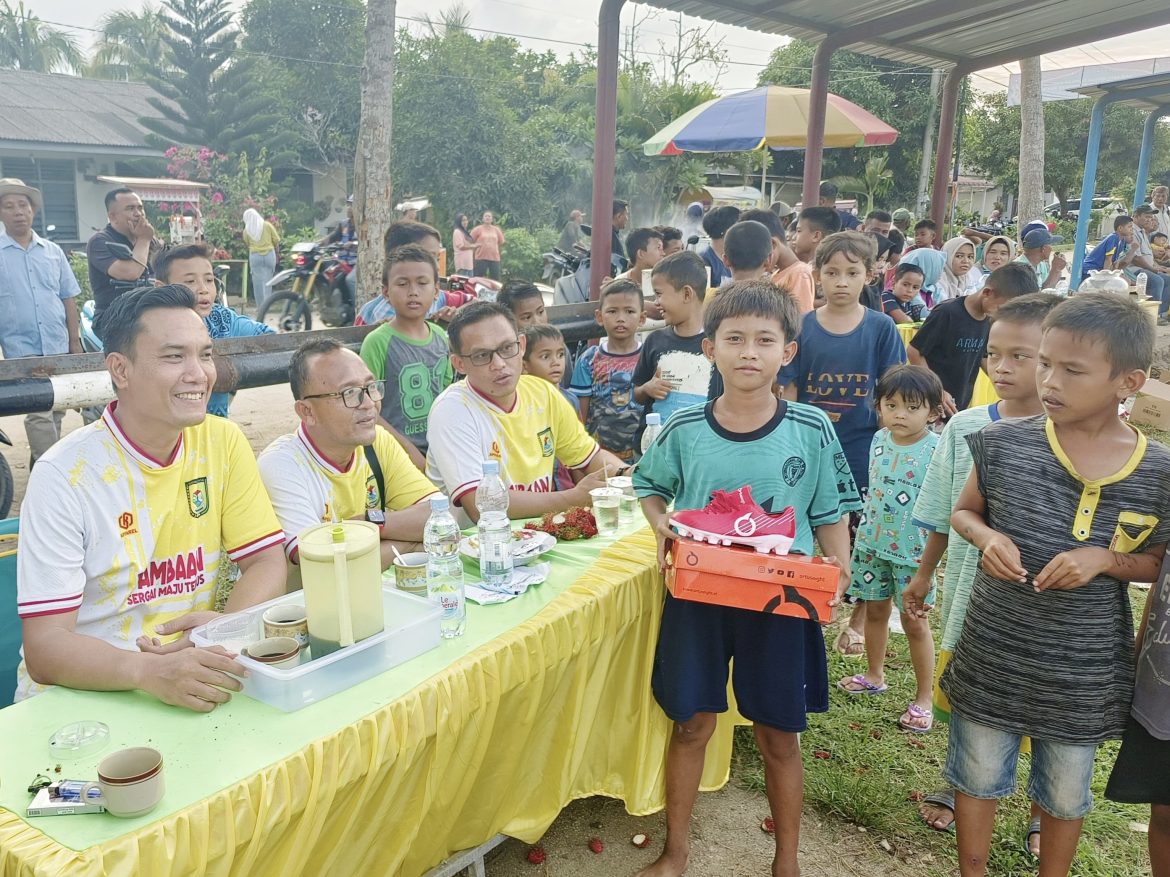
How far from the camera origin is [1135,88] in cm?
1209

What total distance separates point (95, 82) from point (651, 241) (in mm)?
33012

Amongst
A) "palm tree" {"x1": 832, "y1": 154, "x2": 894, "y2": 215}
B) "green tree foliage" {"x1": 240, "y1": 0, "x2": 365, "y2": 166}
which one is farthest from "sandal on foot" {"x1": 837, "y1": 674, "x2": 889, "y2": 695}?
"green tree foliage" {"x1": 240, "y1": 0, "x2": 365, "y2": 166}

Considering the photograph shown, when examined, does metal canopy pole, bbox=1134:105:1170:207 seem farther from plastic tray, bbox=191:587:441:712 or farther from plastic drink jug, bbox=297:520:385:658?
plastic drink jug, bbox=297:520:385:658

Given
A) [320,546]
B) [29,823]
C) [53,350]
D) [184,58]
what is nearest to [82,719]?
[29,823]

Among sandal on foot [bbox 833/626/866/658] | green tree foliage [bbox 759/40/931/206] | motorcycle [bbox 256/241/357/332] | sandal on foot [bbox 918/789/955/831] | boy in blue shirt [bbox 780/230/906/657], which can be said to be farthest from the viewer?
green tree foliage [bbox 759/40/931/206]

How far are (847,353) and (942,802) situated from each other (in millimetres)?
1971

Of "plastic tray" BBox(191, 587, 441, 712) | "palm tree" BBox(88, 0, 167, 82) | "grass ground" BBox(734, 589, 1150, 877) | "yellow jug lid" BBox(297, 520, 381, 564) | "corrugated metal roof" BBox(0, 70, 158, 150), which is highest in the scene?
"palm tree" BBox(88, 0, 167, 82)

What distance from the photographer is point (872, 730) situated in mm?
3428

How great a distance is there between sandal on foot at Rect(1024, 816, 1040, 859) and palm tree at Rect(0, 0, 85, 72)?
46.7 metres

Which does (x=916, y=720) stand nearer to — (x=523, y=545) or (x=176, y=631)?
(x=523, y=545)

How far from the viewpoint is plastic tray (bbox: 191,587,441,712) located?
1.77m

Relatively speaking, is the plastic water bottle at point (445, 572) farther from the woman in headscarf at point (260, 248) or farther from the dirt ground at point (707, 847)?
the woman in headscarf at point (260, 248)

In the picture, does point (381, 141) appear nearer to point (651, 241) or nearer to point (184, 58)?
point (651, 241)

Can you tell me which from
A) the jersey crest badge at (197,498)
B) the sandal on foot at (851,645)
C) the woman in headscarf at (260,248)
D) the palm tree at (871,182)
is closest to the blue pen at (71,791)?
the jersey crest badge at (197,498)
